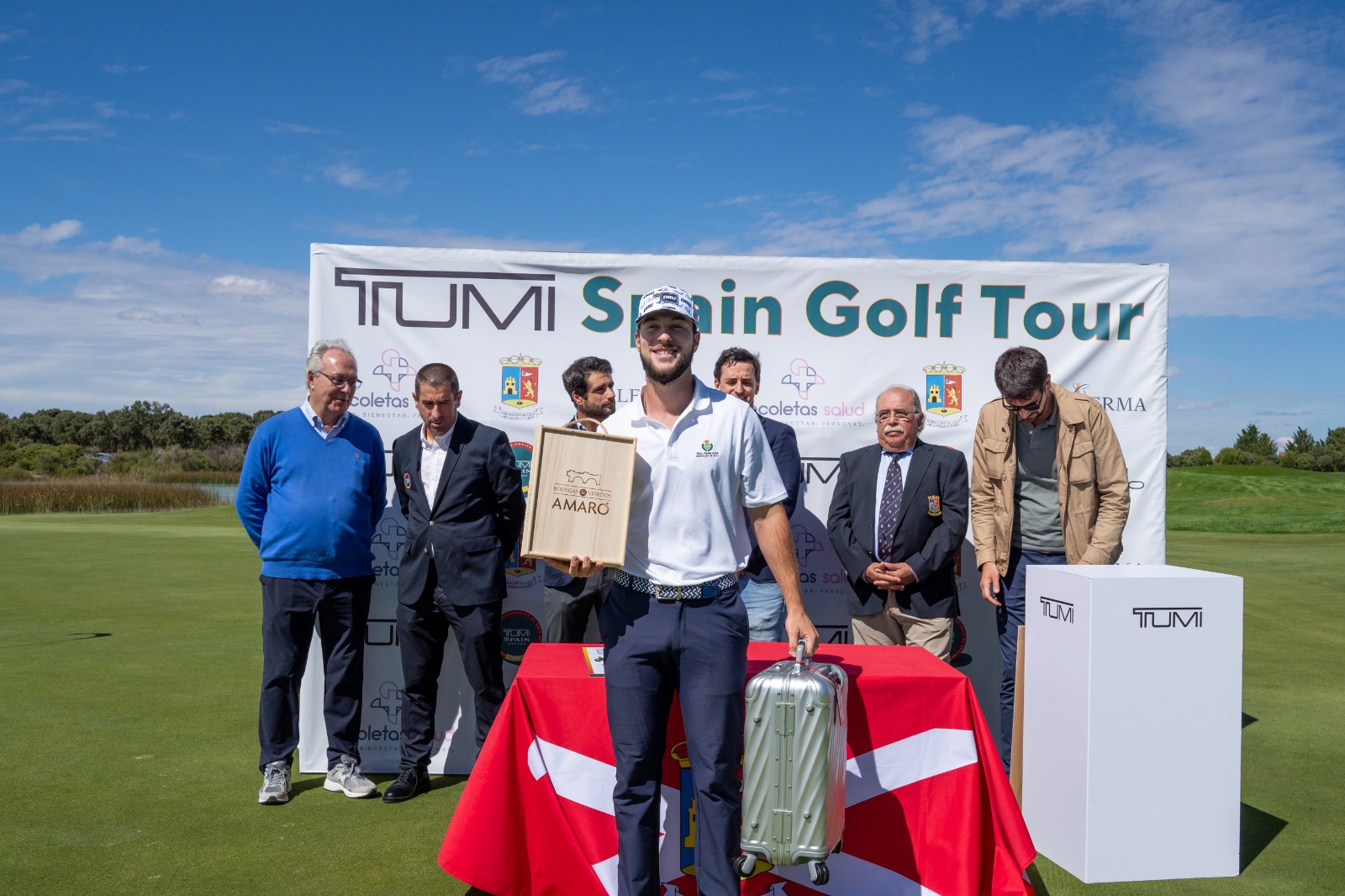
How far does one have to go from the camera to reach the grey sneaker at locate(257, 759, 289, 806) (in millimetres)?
4203

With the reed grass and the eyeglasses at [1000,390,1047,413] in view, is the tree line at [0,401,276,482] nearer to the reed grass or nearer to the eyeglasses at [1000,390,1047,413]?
the reed grass

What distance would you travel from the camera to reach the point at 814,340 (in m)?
5.34

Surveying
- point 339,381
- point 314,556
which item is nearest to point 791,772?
point 314,556

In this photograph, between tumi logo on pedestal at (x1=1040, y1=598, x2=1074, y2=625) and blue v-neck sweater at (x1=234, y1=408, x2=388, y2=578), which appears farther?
blue v-neck sweater at (x1=234, y1=408, x2=388, y2=578)

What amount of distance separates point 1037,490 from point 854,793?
6.43 feet

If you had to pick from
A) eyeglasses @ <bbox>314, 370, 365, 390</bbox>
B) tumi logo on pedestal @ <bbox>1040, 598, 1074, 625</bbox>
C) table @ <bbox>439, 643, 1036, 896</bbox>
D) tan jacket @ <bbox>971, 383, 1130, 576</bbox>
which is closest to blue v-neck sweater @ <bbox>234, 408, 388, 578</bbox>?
eyeglasses @ <bbox>314, 370, 365, 390</bbox>

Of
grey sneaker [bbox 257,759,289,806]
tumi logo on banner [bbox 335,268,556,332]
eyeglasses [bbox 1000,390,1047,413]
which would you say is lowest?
grey sneaker [bbox 257,759,289,806]

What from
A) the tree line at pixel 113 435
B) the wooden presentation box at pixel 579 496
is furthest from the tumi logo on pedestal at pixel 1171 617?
the tree line at pixel 113 435

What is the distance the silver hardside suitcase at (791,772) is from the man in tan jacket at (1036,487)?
185 centimetres

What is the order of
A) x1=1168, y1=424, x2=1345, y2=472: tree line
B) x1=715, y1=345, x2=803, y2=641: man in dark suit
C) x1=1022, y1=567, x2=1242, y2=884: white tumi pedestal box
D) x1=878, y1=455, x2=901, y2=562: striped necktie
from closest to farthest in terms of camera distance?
x1=1022, y1=567, x2=1242, y2=884: white tumi pedestal box < x1=715, y1=345, x2=803, y2=641: man in dark suit < x1=878, y1=455, x2=901, y2=562: striped necktie < x1=1168, y1=424, x2=1345, y2=472: tree line

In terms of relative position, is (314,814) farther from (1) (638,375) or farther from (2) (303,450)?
Answer: (1) (638,375)

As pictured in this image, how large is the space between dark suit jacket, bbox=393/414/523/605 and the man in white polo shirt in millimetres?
1646

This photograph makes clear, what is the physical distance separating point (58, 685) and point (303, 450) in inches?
135

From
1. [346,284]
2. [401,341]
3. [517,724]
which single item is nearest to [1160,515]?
[517,724]
